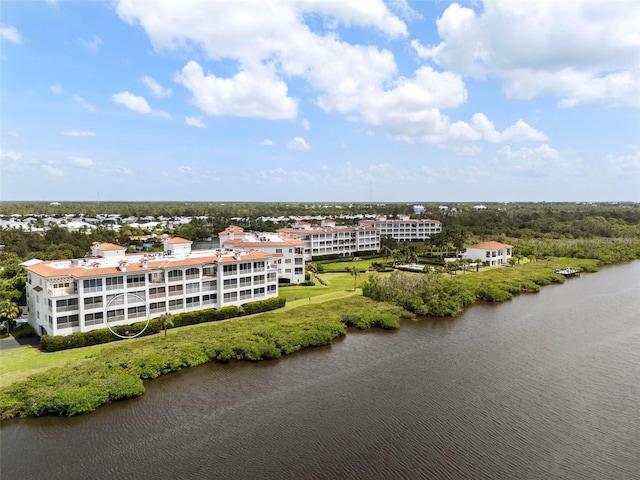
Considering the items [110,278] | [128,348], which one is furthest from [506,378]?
[110,278]

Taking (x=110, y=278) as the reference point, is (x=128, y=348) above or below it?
below

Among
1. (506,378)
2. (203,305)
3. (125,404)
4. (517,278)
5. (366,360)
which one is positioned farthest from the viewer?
(517,278)

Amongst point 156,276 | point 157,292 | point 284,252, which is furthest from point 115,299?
point 284,252

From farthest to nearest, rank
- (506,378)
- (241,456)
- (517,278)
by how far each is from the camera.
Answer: (517,278)
(506,378)
(241,456)

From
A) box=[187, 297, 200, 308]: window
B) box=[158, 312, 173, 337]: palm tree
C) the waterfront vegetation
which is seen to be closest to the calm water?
the waterfront vegetation

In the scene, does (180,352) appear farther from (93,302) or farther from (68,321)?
(68,321)

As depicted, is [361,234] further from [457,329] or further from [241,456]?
[241,456]

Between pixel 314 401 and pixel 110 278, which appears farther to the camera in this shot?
pixel 110 278
